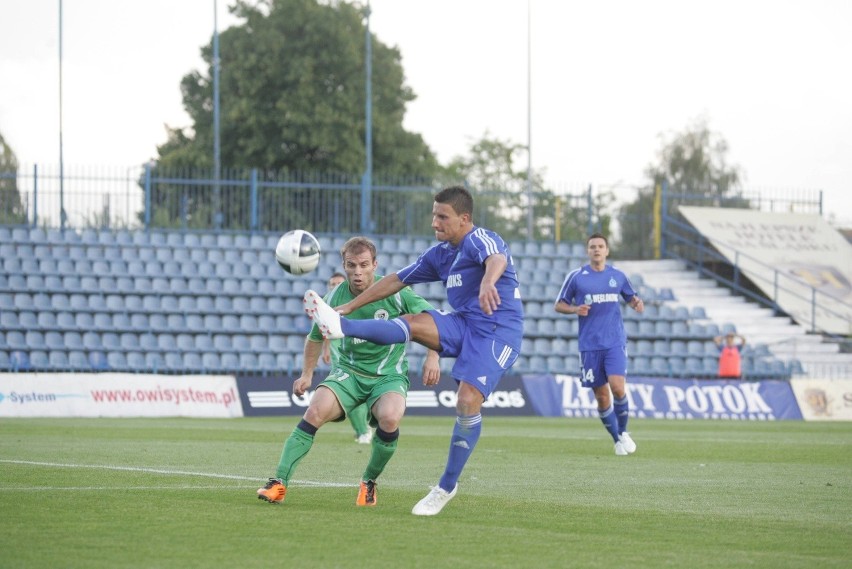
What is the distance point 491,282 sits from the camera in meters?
8.27

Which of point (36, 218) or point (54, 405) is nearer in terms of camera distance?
point (54, 405)

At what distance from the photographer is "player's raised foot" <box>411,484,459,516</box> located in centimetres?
845

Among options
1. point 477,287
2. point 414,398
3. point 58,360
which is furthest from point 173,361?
point 477,287

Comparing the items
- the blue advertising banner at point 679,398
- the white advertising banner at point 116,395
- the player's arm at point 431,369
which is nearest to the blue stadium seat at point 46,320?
the white advertising banner at point 116,395

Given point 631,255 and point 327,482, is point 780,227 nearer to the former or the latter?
point 631,255

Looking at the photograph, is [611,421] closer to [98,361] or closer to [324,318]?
[324,318]

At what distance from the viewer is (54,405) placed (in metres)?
25.5

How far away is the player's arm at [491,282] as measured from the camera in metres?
8.20

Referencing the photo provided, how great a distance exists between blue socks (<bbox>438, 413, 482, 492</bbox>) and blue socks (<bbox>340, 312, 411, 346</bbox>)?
2.51ft

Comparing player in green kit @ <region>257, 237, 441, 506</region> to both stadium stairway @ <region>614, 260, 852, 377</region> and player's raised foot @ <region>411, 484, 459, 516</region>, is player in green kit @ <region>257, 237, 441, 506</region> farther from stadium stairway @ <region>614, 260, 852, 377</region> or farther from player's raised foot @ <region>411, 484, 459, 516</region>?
stadium stairway @ <region>614, 260, 852, 377</region>

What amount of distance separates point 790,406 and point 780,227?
12847 millimetres

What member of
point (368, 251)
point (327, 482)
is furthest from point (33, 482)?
point (368, 251)

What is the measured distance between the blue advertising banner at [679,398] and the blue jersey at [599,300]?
11.9m

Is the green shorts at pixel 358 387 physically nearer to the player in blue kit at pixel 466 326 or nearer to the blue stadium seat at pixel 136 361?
the player in blue kit at pixel 466 326
